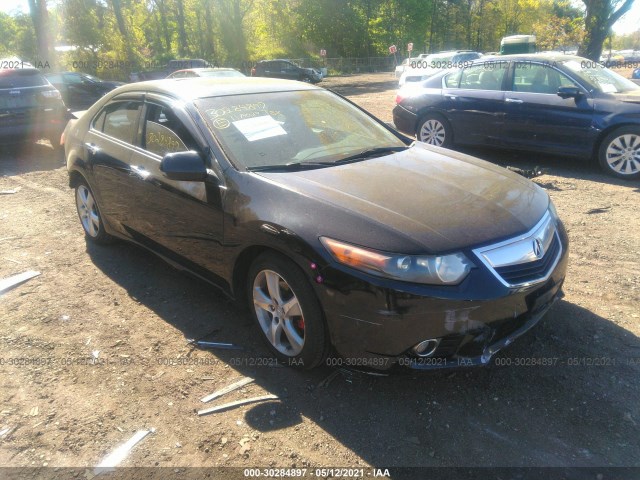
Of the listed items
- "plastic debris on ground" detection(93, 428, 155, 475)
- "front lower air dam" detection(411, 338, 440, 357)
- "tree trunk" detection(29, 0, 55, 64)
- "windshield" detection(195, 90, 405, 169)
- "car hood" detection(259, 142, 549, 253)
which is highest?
"tree trunk" detection(29, 0, 55, 64)

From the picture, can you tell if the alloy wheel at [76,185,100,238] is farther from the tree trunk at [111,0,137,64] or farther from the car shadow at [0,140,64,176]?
the tree trunk at [111,0,137,64]

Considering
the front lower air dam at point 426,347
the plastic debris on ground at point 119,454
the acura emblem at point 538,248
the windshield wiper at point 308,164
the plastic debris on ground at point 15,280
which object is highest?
the windshield wiper at point 308,164

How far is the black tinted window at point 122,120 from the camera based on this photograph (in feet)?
14.0

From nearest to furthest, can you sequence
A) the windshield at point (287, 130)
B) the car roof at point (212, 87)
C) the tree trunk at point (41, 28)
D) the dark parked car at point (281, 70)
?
1. the windshield at point (287, 130)
2. the car roof at point (212, 87)
3. the tree trunk at point (41, 28)
4. the dark parked car at point (281, 70)

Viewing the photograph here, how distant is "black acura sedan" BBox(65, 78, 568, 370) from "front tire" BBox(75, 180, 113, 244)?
0.62 meters

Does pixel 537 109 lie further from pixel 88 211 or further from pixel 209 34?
pixel 209 34

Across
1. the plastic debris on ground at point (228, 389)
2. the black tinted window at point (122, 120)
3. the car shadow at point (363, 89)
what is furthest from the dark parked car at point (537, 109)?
the car shadow at point (363, 89)

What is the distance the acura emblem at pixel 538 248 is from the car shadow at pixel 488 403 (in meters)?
0.71

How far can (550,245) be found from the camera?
3.09 m

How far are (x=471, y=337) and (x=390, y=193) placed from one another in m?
0.93

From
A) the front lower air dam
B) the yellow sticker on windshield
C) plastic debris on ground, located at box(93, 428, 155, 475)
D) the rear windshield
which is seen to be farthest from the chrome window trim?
the rear windshield

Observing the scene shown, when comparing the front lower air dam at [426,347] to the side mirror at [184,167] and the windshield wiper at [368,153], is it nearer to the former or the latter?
the windshield wiper at [368,153]

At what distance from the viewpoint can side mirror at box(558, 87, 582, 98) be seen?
7.23m

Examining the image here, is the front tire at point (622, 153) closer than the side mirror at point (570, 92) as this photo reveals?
Yes
